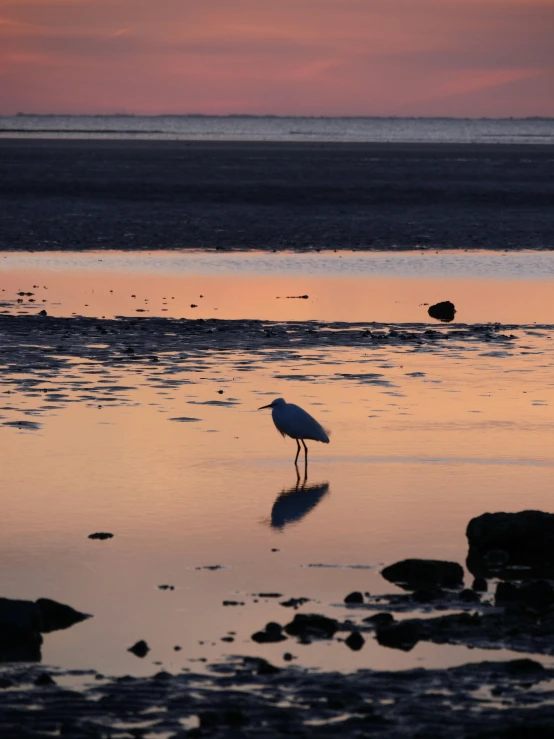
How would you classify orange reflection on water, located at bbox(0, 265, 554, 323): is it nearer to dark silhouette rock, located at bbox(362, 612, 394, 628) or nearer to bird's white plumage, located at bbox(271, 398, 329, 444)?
bird's white plumage, located at bbox(271, 398, 329, 444)

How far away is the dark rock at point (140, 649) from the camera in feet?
30.2

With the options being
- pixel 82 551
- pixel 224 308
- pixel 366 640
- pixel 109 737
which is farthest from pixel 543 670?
pixel 224 308

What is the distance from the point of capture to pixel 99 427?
16.0 meters

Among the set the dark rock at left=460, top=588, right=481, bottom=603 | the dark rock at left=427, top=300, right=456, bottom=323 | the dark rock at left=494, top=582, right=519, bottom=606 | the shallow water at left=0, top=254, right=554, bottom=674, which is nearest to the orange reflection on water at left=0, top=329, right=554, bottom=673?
the shallow water at left=0, top=254, right=554, bottom=674

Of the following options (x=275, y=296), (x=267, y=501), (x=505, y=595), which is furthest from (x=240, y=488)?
(x=275, y=296)

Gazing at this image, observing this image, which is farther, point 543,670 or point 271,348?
point 271,348

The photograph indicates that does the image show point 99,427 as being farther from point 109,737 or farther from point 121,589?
point 109,737

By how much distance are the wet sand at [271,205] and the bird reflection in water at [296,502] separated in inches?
1050

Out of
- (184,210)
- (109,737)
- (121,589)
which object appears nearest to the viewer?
(109,737)

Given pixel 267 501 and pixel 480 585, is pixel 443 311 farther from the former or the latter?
pixel 480 585

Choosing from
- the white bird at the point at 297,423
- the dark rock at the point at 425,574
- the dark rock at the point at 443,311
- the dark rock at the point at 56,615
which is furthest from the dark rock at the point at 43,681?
the dark rock at the point at 443,311

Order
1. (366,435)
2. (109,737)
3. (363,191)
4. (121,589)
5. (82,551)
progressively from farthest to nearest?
1. (363,191)
2. (366,435)
3. (82,551)
4. (121,589)
5. (109,737)

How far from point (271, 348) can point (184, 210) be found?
3168 cm

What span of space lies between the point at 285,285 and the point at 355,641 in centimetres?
2208
